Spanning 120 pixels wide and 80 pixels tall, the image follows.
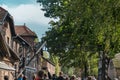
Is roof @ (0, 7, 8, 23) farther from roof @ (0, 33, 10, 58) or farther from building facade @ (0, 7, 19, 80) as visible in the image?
roof @ (0, 33, 10, 58)

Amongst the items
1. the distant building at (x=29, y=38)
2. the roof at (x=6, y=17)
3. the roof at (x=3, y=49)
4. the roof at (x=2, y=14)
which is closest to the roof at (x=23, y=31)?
the distant building at (x=29, y=38)

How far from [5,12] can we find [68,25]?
618cm

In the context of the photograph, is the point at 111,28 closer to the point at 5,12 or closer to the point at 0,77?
the point at 0,77

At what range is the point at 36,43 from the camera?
214 feet

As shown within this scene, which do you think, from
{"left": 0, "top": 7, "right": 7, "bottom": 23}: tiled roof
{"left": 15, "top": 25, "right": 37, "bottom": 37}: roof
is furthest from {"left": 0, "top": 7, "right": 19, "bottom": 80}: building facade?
{"left": 15, "top": 25, "right": 37, "bottom": 37}: roof

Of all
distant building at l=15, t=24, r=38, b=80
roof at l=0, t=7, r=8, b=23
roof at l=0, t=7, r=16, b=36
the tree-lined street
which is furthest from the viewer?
distant building at l=15, t=24, r=38, b=80

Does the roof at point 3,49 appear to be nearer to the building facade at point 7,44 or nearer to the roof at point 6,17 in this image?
the building facade at point 7,44

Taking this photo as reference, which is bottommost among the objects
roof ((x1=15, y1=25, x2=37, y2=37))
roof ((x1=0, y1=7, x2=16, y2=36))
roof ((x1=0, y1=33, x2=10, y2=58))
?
roof ((x1=0, y1=33, x2=10, y2=58))

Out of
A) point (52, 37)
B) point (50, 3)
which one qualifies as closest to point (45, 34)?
point (52, 37)

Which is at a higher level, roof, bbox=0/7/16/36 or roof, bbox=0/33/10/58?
roof, bbox=0/7/16/36

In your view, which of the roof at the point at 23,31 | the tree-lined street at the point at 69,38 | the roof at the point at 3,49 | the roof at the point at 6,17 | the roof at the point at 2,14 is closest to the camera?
the tree-lined street at the point at 69,38

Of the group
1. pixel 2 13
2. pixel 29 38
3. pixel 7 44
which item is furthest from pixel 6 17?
pixel 29 38

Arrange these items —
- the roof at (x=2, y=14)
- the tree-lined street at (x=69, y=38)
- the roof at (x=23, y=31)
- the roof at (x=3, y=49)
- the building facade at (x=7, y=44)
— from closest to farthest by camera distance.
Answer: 1. the tree-lined street at (x=69, y=38)
2. the roof at (x=3, y=49)
3. the building facade at (x=7, y=44)
4. the roof at (x=2, y=14)
5. the roof at (x=23, y=31)

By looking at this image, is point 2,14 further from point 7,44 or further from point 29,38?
point 29,38
